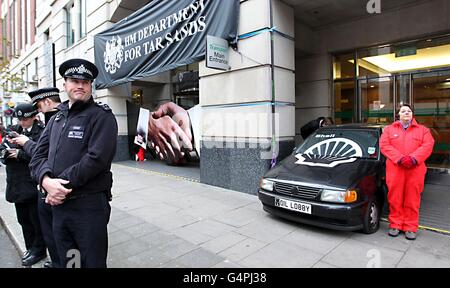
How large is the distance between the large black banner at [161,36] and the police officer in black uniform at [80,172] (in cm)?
482

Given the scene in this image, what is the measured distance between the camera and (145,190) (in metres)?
7.12

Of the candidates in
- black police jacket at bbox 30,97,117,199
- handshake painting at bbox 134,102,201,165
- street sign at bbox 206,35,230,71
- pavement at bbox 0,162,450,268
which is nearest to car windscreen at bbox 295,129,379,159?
pavement at bbox 0,162,450,268

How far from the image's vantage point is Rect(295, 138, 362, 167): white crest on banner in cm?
480

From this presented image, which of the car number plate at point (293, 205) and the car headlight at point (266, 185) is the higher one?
the car headlight at point (266, 185)

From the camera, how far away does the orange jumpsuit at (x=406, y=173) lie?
4.11 meters

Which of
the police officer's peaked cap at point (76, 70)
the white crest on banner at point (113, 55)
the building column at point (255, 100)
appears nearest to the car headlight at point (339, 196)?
the building column at point (255, 100)

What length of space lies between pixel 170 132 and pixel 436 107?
778 cm

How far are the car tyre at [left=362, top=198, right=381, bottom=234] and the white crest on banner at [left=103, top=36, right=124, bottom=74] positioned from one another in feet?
30.1

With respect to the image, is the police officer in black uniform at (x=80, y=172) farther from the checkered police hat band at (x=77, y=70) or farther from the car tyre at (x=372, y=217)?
the car tyre at (x=372, y=217)

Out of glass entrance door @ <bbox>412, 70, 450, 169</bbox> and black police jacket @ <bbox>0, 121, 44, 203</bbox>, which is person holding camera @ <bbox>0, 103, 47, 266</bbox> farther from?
glass entrance door @ <bbox>412, 70, 450, 169</bbox>

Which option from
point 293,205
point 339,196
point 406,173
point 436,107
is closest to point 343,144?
point 406,173

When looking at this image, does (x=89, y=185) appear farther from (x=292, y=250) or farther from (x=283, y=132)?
(x=283, y=132)

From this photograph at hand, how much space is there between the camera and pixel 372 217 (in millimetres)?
4336

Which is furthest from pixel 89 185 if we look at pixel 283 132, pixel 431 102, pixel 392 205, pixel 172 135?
pixel 431 102
